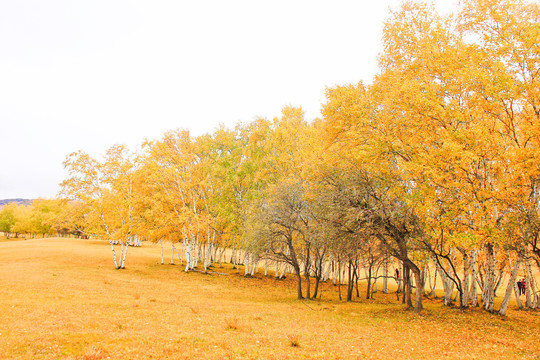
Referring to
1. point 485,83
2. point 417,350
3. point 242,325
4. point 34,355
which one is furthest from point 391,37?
point 34,355

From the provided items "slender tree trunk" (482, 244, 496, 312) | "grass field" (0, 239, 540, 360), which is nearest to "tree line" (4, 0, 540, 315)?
"slender tree trunk" (482, 244, 496, 312)

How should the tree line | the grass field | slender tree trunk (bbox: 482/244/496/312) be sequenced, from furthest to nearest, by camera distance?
slender tree trunk (bbox: 482/244/496/312)
the tree line
the grass field

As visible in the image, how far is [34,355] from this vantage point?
8.80 meters

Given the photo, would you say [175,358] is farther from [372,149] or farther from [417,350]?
[372,149]

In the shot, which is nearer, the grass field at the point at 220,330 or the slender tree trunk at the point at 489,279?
the grass field at the point at 220,330

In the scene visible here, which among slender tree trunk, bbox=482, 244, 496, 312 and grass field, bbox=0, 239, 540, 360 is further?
slender tree trunk, bbox=482, 244, 496, 312

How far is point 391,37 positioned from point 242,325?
Result: 20.4 metres

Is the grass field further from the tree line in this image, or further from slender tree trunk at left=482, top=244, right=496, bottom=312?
the tree line

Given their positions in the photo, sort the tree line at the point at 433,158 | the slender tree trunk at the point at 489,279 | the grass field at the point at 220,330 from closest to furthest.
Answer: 1. the grass field at the point at 220,330
2. the tree line at the point at 433,158
3. the slender tree trunk at the point at 489,279

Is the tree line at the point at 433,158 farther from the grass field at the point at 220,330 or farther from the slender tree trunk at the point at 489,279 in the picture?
the grass field at the point at 220,330

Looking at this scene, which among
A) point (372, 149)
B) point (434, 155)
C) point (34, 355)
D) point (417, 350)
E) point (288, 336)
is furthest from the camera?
point (372, 149)

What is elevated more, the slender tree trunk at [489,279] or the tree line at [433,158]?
the tree line at [433,158]

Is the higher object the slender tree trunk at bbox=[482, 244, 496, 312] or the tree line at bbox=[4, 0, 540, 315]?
the tree line at bbox=[4, 0, 540, 315]

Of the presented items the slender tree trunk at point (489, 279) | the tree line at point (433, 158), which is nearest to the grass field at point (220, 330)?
the slender tree trunk at point (489, 279)
